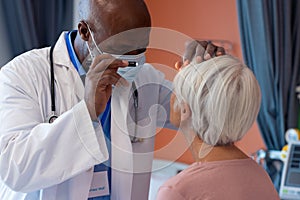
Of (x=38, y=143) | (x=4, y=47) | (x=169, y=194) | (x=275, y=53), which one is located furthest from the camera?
(x=275, y=53)

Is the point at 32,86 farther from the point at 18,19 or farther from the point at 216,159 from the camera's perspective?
the point at 18,19

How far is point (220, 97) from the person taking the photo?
3.19ft

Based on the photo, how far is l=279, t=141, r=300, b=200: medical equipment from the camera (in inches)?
82.6

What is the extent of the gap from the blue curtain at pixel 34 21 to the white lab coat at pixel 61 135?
1.91 ft

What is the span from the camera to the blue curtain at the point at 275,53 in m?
2.40

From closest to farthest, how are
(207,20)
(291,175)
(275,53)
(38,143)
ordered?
(38,143) < (291,175) < (275,53) < (207,20)

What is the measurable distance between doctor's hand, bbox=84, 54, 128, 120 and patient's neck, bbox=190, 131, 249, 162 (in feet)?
0.82

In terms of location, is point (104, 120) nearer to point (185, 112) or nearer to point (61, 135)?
point (61, 135)

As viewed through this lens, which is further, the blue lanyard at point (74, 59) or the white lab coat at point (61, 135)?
the blue lanyard at point (74, 59)

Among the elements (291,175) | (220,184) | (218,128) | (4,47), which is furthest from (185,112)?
(291,175)

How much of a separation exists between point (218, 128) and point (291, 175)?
4.27ft

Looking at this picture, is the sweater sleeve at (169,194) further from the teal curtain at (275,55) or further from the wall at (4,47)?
the teal curtain at (275,55)

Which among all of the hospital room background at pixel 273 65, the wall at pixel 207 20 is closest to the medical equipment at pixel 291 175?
the hospital room background at pixel 273 65

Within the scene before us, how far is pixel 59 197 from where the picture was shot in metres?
1.19
